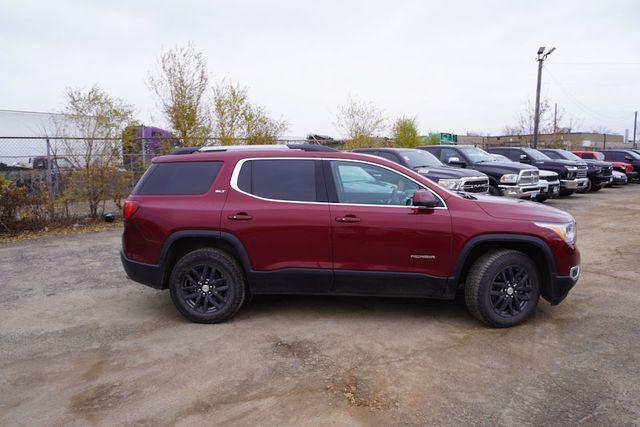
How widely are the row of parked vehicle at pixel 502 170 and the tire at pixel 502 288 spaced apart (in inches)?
229

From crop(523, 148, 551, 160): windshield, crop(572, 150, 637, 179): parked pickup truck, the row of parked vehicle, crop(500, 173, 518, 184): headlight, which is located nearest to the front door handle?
the row of parked vehicle

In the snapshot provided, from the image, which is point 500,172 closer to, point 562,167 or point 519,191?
point 519,191

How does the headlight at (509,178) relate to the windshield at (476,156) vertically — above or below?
below

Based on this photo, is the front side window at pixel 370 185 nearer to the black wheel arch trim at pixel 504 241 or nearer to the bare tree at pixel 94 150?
the black wheel arch trim at pixel 504 241

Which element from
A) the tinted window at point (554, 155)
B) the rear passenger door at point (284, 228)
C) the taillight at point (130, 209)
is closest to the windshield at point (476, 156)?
the tinted window at point (554, 155)

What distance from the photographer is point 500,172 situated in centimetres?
1321

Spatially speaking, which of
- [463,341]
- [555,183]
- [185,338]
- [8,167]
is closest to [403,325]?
[463,341]

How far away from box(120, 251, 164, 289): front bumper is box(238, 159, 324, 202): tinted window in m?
1.22

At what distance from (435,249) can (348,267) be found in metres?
0.86

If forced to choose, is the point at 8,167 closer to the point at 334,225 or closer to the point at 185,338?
the point at 185,338

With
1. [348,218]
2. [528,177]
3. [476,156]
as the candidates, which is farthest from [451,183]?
[348,218]

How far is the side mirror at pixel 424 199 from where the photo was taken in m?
4.71

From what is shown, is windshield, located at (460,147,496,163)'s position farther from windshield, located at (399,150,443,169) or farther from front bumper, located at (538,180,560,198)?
windshield, located at (399,150,443,169)

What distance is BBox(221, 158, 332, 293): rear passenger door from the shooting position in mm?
4879
